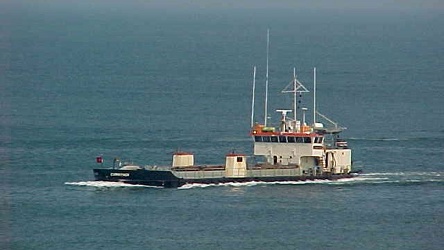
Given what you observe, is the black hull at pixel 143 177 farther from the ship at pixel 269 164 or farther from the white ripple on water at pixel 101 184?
the white ripple on water at pixel 101 184

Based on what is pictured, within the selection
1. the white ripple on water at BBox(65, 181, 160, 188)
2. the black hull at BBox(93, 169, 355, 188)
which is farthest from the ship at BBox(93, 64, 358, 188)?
the white ripple on water at BBox(65, 181, 160, 188)

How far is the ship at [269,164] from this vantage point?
129750mm

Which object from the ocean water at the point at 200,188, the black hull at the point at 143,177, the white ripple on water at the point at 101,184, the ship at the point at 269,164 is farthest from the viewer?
the ship at the point at 269,164

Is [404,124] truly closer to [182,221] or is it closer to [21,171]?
[21,171]

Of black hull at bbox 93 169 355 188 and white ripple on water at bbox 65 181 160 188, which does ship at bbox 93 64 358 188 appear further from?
white ripple on water at bbox 65 181 160 188

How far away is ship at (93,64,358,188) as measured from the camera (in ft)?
426

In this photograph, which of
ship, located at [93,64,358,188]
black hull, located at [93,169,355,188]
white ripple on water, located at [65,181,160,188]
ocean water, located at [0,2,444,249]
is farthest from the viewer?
ship, located at [93,64,358,188]

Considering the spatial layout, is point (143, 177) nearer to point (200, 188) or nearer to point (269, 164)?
point (200, 188)

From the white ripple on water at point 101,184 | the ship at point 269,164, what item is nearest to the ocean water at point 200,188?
the white ripple on water at point 101,184

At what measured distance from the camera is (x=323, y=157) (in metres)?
137

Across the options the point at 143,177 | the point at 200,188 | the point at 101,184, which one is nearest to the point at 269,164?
the point at 200,188

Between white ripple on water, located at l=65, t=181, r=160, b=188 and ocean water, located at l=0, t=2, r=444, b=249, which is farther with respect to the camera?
white ripple on water, located at l=65, t=181, r=160, b=188

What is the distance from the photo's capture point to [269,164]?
445 feet

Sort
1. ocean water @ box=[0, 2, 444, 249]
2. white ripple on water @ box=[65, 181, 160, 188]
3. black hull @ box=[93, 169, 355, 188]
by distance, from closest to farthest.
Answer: ocean water @ box=[0, 2, 444, 249] < white ripple on water @ box=[65, 181, 160, 188] < black hull @ box=[93, 169, 355, 188]
